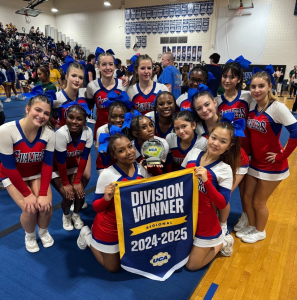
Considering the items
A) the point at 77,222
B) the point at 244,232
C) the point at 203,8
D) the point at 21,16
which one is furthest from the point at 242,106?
the point at 21,16

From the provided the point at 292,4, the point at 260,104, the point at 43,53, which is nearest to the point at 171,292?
the point at 260,104

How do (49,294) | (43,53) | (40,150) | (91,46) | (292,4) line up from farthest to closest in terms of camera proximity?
(91,46) < (43,53) < (292,4) < (40,150) < (49,294)

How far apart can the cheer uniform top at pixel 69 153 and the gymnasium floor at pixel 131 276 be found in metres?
0.67

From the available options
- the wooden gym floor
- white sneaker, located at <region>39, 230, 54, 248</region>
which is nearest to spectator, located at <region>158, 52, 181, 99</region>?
A: the wooden gym floor

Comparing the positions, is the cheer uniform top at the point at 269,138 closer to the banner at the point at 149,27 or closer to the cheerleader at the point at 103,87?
the cheerleader at the point at 103,87

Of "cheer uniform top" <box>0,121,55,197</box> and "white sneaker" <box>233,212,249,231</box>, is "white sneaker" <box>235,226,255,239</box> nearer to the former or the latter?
"white sneaker" <box>233,212,249,231</box>

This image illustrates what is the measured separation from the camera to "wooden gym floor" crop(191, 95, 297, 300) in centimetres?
189

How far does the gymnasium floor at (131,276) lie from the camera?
186 centimetres

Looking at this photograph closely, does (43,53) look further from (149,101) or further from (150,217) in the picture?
(150,217)

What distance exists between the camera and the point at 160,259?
6.48 feet

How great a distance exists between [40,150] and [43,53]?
17.8m

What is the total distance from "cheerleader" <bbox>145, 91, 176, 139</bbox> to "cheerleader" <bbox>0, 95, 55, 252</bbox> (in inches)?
40.1

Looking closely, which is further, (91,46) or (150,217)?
(91,46)

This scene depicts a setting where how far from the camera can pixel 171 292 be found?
187 centimetres
